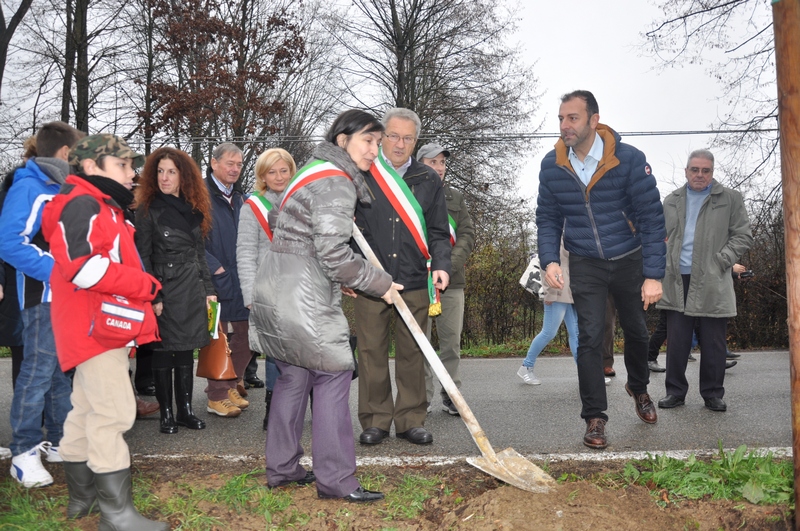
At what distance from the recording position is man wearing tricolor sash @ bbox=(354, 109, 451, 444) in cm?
527

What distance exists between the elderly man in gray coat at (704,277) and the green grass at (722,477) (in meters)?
2.04

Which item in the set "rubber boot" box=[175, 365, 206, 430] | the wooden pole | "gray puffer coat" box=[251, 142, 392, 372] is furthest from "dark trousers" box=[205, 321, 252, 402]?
the wooden pole

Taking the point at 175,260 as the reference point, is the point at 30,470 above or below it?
below

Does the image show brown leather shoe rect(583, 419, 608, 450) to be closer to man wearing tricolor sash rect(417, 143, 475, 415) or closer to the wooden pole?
man wearing tricolor sash rect(417, 143, 475, 415)

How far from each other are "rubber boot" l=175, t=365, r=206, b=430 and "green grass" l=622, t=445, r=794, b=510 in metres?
3.19

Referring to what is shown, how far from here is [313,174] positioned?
390 centimetres

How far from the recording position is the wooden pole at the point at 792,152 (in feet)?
10.8

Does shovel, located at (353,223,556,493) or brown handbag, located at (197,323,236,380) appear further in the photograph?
brown handbag, located at (197,323,236,380)

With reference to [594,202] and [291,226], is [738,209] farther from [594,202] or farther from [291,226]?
[291,226]

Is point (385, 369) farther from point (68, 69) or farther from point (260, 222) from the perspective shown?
point (68, 69)

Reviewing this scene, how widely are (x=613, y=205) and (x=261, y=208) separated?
2575mm

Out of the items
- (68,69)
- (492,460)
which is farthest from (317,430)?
(68,69)

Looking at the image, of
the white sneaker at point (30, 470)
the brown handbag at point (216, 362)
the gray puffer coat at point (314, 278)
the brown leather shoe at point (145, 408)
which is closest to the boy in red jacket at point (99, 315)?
the gray puffer coat at point (314, 278)

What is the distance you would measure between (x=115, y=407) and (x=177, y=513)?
0.64 metres
